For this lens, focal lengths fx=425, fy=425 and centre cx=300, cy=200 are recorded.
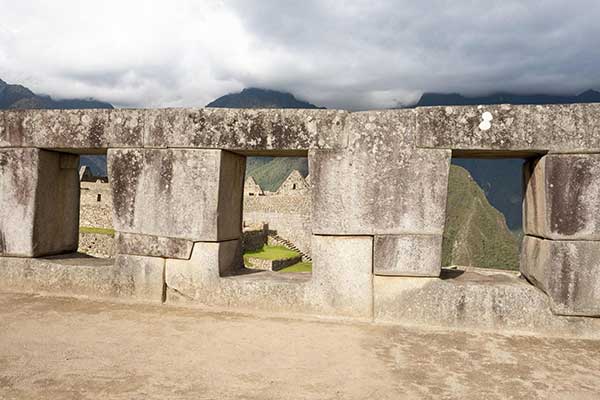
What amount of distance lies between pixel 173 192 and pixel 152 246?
65 centimetres

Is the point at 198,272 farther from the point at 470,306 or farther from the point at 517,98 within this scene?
the point at 517,98

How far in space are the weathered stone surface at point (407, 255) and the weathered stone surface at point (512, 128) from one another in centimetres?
97

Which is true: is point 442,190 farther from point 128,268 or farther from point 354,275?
point 128,268

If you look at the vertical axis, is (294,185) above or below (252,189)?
above

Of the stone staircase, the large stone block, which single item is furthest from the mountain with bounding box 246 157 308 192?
the large stone block

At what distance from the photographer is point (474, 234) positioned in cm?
8319

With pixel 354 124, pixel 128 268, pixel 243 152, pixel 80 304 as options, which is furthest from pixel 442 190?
pixel 80 304

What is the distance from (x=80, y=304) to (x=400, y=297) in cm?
343

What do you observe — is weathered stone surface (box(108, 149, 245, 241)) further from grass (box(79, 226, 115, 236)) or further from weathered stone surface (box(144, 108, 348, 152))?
grass (box(79, 226, 115, 236))

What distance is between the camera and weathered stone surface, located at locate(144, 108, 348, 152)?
14.5ft

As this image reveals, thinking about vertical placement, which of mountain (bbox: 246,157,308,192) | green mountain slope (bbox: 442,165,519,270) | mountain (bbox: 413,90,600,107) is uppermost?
mountain (bbox: 413,90,600,107)

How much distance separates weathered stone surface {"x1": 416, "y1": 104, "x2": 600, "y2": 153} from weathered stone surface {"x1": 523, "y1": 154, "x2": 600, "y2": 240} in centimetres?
13

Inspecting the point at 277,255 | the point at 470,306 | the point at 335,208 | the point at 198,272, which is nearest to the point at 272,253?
the point at 277,255

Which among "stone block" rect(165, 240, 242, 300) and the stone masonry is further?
"stone block" rect(165, 240, 242, 300)
